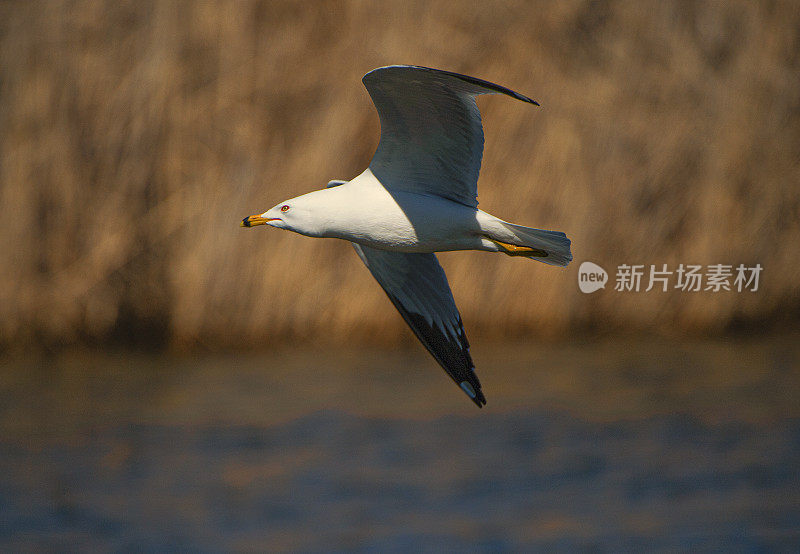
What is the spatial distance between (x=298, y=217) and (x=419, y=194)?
357 millimetres

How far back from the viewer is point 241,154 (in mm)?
7562

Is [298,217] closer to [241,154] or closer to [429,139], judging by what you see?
[429,139]

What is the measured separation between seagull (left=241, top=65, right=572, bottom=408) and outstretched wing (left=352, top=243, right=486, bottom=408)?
1.97ft

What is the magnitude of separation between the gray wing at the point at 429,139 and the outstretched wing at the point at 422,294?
0.61 m

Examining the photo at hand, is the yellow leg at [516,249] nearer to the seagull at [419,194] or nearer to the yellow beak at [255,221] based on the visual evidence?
the seagull at [419,194]
